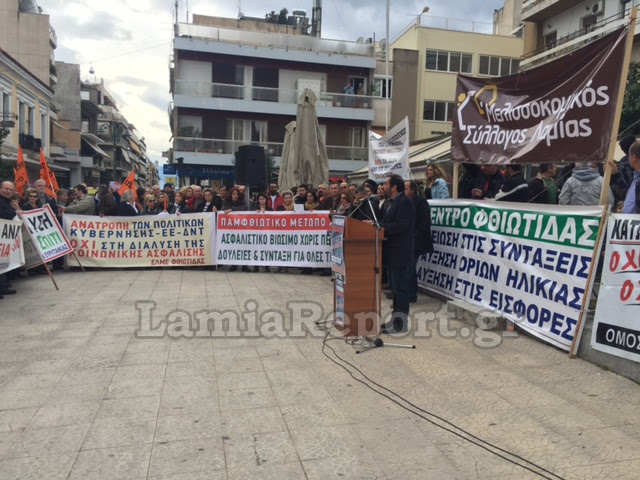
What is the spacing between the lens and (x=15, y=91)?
29609 mm

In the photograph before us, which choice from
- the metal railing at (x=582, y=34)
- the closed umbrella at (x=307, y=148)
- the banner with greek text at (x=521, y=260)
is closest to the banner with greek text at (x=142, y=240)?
the closed umbrella at (x=307, y=148)

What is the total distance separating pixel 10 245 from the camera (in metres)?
8.70

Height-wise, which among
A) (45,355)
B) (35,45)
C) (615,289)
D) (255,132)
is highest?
(35,45)

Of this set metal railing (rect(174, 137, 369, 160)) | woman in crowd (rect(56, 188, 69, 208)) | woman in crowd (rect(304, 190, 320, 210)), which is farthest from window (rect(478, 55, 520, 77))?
woman in crowd (rect(56, 188, 69, 208))

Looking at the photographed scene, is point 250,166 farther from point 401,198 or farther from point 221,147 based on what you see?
point 221,147

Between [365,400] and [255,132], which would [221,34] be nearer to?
[255,132]

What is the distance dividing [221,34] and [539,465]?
123 ft

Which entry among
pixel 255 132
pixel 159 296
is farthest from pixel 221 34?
pixel 159 296

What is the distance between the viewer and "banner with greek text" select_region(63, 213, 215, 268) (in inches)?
446

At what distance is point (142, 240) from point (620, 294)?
9.57 meters

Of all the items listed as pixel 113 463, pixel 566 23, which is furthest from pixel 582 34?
pixel 113 463

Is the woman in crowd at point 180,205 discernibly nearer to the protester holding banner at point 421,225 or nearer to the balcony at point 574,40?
the protester holding banner at point 421,225

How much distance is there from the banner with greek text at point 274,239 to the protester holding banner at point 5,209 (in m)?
4.01

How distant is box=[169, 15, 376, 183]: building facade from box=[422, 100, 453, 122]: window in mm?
4179
